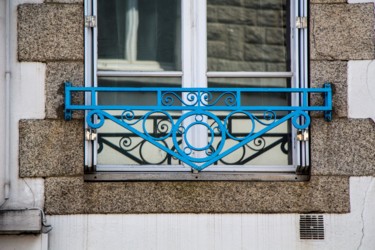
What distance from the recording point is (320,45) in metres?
7.57

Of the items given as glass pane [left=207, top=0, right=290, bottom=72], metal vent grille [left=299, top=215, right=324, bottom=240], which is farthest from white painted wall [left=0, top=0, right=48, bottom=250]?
metal vent grille [left=299, top=215, right=324, bottom=240]

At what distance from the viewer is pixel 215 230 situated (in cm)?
744

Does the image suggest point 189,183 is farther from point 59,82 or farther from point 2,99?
point 2,99

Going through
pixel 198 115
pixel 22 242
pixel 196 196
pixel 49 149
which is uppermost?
pixel 198 115

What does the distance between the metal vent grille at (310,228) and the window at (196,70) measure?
39 centimetres

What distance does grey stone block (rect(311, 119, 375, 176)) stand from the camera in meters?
7.48

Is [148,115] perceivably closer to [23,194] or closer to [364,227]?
[23,194]

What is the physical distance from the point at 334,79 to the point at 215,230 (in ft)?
4.61

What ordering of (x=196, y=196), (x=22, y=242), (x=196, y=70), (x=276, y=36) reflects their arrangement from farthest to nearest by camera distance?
1. (x=276, y=36)
2. (x=196, y=70)
3. (x=196, y=196)
4. (x=22, y=242)

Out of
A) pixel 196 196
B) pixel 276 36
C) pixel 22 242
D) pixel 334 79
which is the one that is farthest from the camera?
pixel 276 36

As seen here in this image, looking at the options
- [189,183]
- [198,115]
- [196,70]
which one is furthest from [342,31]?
[189,183]

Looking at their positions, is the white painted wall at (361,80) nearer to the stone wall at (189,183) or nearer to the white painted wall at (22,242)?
the stone wall at (189,183)

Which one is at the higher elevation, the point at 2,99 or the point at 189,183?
the point at 2,99

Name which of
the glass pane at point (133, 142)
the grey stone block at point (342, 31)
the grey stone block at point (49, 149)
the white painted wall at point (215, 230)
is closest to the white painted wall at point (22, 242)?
the white painted wall at point (215, 230)
